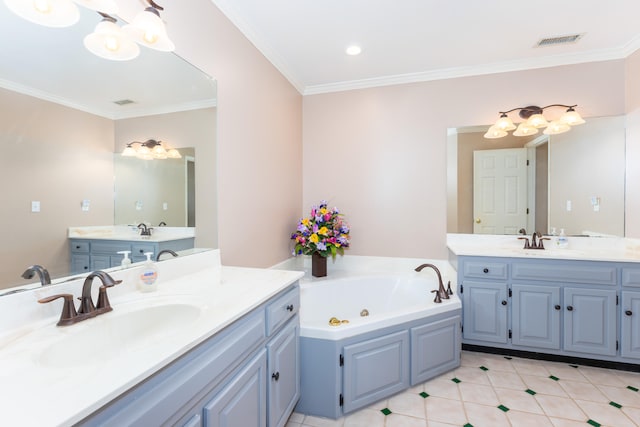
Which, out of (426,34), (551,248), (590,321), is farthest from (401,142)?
(590,321)

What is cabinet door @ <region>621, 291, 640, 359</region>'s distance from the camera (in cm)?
221

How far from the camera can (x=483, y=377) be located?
221 centimetres

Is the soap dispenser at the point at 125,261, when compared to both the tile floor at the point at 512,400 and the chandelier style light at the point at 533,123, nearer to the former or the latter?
the tile floor at the point at 512,400

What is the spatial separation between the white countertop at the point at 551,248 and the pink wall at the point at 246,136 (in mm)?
1626

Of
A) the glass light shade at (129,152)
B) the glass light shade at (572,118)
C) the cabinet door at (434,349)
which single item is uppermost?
the glass light shade at (572,118)

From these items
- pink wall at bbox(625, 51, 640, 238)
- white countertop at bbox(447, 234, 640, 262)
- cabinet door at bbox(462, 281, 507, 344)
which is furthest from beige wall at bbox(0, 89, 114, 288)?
pink wall at bbox(625, 51, 640, 238)

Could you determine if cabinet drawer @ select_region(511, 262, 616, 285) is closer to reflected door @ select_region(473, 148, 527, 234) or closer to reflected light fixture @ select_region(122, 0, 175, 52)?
reflected door @ select_region(473, 148, 527, 234)

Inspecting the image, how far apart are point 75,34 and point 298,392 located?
198 centimetres

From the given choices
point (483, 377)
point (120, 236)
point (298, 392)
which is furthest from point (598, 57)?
point (120, 236)

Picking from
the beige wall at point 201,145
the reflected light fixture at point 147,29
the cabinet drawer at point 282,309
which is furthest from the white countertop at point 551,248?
the reflected light fixture at point 147,29

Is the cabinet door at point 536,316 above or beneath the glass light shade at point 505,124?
beneath

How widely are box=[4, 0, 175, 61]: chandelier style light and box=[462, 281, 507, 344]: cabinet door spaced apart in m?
2.65

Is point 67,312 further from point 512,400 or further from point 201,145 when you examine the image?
point 512,400

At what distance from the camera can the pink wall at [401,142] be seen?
277 cm
